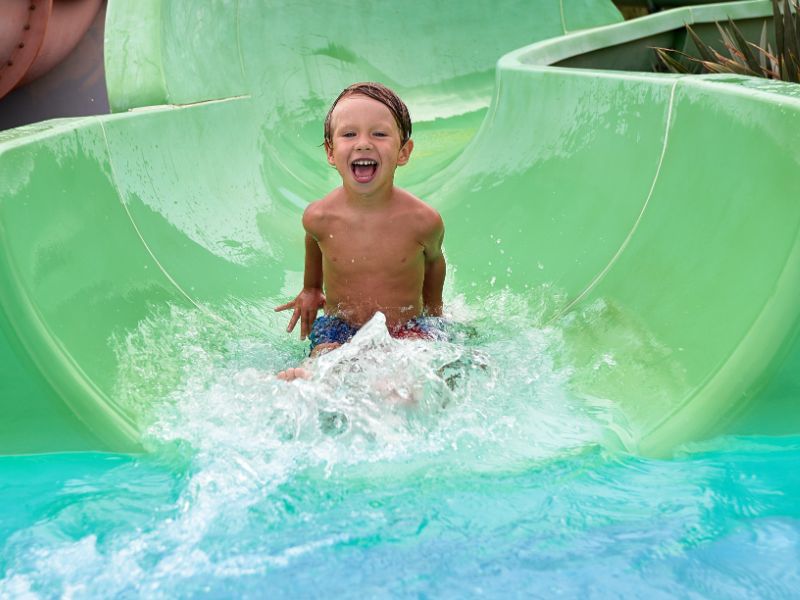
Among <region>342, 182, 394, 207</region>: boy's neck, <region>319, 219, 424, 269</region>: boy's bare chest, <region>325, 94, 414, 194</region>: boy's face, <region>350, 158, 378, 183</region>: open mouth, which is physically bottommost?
<region>319, 219, 424, 269</region>: boy's bare chest

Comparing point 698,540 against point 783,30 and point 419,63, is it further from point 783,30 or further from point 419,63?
point 419,63

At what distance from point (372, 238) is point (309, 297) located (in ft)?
1.06

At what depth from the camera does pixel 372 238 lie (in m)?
2.62

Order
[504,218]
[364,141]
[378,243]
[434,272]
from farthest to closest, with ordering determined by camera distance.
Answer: [504,218], [434,272], [378,243], [364,141]

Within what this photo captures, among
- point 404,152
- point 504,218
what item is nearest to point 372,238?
point 404,152

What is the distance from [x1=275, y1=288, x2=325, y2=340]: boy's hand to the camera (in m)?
2.78

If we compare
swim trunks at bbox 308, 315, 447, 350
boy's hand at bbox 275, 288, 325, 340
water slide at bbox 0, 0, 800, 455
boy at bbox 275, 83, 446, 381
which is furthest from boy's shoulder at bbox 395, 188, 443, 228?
water slide at bbox 0, 0, 800, 455

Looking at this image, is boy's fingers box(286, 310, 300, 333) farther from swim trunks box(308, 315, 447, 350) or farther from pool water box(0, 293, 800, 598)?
pool water box(0, 293, 800, 598)

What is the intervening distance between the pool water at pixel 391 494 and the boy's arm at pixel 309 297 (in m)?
0.32

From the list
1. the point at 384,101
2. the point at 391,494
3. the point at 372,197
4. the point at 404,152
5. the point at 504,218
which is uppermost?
the point at 384,101

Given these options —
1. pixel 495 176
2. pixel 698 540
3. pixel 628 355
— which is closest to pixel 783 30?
pixel 495 176

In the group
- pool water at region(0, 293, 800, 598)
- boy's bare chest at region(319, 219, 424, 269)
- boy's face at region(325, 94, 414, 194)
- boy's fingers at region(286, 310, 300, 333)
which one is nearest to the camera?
pool water at region(0, 293, 800, 598)

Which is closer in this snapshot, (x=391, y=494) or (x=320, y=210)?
(x=391, y=494)

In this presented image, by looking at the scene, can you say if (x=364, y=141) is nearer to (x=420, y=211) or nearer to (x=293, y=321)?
(x=420, y=211)
